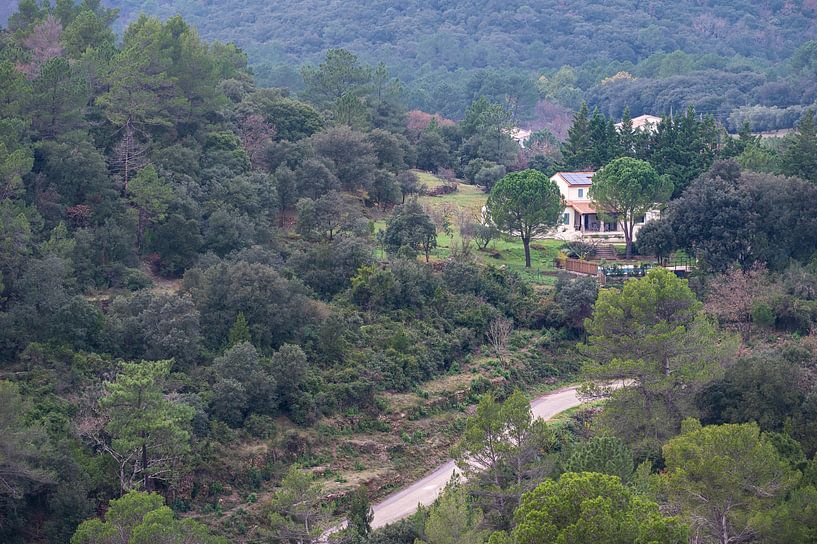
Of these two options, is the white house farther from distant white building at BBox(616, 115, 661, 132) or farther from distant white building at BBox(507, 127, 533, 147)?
distant white building at BBox(507, 127, 533, 147)

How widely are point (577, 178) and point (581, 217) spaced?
3.36 meters

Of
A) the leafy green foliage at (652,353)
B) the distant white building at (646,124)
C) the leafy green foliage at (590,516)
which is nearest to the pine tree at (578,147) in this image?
the distant white building at (646,124)

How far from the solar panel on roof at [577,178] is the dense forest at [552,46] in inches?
2205

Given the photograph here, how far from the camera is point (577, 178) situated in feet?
227

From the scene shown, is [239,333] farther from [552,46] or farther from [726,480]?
[552,46]

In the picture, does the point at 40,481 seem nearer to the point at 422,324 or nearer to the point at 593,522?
the point at 593,522

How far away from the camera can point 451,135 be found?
86.4 meters

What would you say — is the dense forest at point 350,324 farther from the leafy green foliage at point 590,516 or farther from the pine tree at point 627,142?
the pine tree at point 627,142

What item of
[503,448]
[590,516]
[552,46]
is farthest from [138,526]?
[552,46]

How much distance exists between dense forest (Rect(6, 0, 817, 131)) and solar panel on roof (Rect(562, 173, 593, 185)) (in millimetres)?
55999

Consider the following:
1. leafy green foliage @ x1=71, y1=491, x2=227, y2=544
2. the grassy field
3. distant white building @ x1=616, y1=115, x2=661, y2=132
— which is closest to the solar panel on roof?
the grassy field

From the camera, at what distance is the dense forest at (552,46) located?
431 ft

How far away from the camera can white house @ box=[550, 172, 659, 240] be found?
6650 cm

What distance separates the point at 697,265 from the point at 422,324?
50.4 feet
